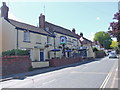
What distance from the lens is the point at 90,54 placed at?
2007 inches

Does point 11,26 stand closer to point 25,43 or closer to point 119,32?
point 25,43

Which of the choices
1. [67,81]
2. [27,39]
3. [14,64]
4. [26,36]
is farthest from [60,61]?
[67,81]

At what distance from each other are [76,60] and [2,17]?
17613 millimetres

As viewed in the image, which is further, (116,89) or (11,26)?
(11,26)

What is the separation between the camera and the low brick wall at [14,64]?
1401 centimetres

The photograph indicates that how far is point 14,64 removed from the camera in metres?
15.2

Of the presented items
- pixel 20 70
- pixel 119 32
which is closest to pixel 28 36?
pixel 20 70

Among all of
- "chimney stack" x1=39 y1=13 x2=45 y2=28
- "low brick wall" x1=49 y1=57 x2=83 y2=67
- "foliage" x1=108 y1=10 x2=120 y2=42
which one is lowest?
"low brick wall" x1=49 y1=57 x2=83 y2=67

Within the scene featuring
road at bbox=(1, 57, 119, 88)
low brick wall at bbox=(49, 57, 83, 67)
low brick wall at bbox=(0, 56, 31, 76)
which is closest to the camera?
road at bbox=(1, 57, 119, 88)

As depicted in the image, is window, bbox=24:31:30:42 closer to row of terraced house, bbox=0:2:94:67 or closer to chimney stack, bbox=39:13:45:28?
row of terraced house, bbox=0:2:94:67

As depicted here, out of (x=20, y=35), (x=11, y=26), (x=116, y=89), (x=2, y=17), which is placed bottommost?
(x=116, y=89)

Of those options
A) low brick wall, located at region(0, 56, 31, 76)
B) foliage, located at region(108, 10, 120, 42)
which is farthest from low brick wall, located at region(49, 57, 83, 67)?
foliage, located at region(108, 10, 120, 42)

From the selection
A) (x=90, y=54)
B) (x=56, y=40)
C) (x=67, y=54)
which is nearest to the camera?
(x=56, y=40)

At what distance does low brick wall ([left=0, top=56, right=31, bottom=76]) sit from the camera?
14011 millimetres
